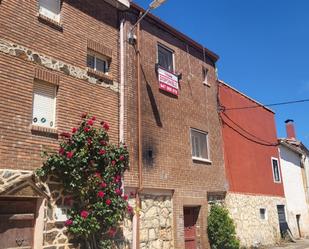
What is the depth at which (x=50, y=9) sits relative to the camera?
10.9 m

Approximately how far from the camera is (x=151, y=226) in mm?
12203

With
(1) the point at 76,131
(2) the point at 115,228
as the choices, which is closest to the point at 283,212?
(2) the point at 115,228

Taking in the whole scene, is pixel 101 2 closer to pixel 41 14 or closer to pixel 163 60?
pixel 41 14

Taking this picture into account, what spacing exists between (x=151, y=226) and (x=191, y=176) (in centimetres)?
303

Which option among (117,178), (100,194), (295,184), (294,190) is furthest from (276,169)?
(100,194)

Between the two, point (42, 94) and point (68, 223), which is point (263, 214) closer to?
point (68, 223)

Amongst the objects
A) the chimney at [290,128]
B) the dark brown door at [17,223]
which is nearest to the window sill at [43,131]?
the dark brown door at [17,223]

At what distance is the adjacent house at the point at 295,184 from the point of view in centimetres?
2267

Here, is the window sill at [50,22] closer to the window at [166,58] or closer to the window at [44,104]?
the window at [44,104]

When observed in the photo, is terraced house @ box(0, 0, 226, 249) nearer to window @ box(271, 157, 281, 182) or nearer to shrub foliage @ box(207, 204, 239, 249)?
shrub foliage @ box(207, 204, 239, 249)

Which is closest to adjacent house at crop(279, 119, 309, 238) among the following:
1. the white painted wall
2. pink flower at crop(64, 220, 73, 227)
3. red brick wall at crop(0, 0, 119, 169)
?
the white painted wall

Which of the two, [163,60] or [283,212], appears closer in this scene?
[163,60]

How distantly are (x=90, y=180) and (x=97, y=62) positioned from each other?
4.20m

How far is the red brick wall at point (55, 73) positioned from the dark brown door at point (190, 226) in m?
4.94
